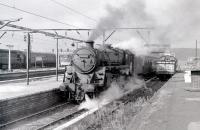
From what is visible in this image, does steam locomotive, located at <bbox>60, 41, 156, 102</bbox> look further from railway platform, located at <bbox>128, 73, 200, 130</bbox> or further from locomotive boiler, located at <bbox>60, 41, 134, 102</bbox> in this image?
railway platform, located at <bbox>128, 73, 200, 130</bbox>

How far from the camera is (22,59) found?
39.4 m

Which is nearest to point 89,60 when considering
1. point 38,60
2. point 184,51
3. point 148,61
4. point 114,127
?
point 114,127

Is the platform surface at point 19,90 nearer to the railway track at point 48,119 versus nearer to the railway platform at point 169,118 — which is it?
the railway track at point 48,119

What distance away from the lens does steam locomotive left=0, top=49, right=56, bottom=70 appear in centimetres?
3521

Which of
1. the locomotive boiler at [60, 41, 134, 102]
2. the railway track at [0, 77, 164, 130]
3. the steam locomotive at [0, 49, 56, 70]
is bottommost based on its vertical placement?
the railway track at [0, 77, 164, 130]

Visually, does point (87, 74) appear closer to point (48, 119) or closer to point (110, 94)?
point (110, 94)

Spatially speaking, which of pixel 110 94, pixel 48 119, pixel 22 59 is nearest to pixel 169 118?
pixel 48 119

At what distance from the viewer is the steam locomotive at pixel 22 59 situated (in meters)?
35.2

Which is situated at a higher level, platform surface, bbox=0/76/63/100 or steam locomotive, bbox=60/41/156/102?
steam locomotive, bbox=60/41/156/102

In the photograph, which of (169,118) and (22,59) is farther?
(22,59)

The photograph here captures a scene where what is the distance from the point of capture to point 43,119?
1041 cm

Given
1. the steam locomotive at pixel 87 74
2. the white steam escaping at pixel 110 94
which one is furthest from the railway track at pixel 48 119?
the steam locomotive at pixel 87 74

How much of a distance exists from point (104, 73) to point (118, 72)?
2.32m

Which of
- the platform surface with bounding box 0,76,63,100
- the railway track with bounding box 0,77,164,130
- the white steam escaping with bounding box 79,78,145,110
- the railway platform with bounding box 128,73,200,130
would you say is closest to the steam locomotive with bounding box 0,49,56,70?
the platform surface with bounding box 0,76,63,100
